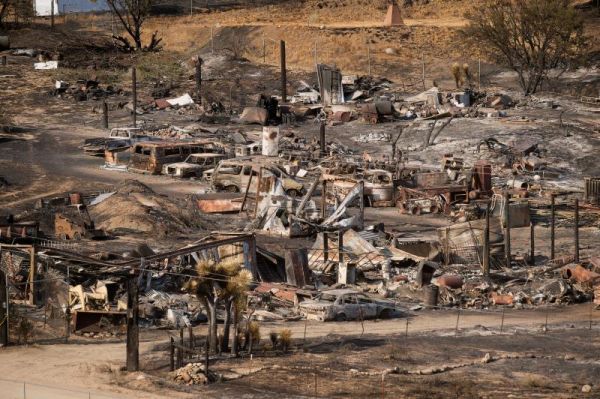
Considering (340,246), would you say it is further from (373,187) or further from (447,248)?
(373,187)

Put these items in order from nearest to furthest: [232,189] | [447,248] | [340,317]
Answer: [340,317] < [447,248] < [232,189]

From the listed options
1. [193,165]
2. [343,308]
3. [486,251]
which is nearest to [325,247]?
[486,251]

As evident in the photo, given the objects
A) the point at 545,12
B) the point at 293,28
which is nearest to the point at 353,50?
the point at 293,28

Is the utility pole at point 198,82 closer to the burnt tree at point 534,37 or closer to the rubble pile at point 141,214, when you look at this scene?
the burnt tree at point 534,37

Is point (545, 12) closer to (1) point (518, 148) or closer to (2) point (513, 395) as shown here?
(1) point (518, 148)

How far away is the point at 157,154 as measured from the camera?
52.4m

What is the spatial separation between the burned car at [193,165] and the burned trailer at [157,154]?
1.04 ft

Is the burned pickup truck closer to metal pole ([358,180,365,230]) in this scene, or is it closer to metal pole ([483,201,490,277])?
metal pole ([358,180,365,230])

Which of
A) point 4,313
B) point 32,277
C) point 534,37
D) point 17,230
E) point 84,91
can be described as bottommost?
point 17,230

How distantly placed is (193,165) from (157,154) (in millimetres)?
1487

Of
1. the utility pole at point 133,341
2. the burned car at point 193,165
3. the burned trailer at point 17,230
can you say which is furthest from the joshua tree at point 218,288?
the burned car at point 193,165

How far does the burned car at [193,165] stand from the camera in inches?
2030

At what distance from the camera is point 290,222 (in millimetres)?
41188

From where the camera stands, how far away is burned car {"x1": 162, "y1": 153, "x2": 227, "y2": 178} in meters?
51.6
